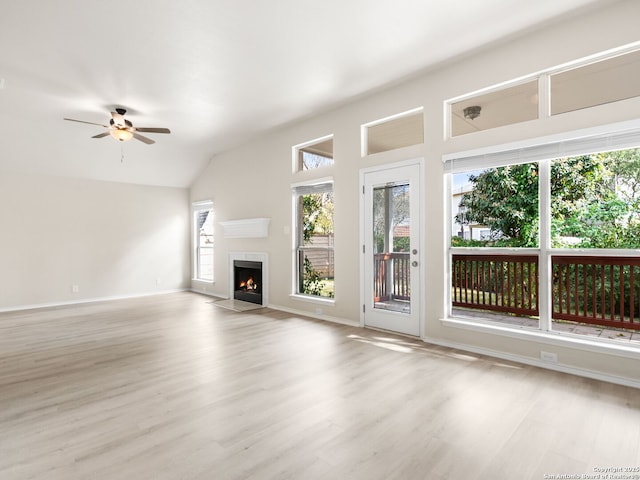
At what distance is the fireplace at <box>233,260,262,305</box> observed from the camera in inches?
250

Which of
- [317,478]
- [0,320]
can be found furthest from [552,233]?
[0,320]

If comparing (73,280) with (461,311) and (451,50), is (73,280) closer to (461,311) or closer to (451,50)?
(461,311)

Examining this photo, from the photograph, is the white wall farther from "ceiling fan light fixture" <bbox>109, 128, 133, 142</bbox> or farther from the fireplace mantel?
"ceiling fan light fixture" <bbox>109, 128, 133, 142</bbox>

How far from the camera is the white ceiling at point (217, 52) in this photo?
110 inches

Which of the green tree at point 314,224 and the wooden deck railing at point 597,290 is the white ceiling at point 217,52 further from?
the wooden deck railing at point 597,290

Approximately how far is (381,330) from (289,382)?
1.85 metres

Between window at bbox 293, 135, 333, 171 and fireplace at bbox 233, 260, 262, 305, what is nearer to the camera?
window at bbox 293, 135, 333, 171

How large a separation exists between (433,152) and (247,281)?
4277mm

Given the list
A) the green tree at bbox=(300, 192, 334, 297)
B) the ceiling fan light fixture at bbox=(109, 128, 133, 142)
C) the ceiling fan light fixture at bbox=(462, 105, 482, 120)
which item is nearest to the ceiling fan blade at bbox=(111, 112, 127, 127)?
the ceiling fan light fixture at bbox=(109, 128, 133, 142)

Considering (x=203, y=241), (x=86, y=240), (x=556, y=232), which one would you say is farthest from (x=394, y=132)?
(x=86, y=240)

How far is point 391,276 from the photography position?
4395 mm

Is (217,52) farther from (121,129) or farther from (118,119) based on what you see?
(118,119)

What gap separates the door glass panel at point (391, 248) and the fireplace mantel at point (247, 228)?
7.59 feet

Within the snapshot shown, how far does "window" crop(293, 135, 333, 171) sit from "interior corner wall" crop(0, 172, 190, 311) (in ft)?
12.8
